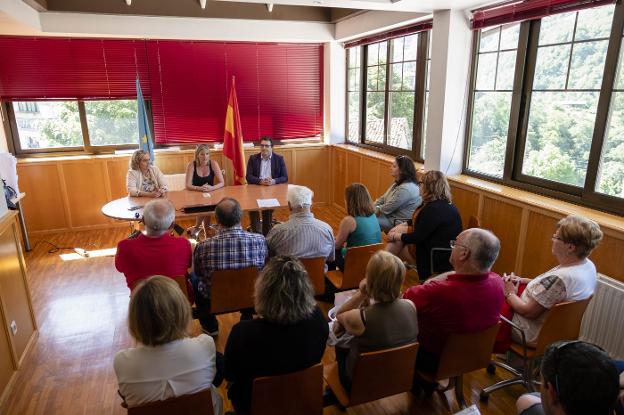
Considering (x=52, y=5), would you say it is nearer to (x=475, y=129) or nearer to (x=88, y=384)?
(x=88, y=384)

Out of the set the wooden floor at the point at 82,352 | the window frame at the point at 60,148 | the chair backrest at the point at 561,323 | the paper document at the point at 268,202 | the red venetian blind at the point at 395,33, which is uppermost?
the red venetian blind at the point at 395,33

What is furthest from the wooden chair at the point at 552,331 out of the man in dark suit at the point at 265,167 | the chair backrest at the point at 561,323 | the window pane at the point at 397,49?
the window pane at the point at 397,49

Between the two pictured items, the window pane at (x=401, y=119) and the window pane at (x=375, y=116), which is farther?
the window pane at (x=375, y=116)

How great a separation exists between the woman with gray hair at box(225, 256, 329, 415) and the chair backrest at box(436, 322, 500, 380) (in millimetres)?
679

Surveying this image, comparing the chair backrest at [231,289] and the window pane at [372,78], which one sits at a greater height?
the window pane at [372,78]

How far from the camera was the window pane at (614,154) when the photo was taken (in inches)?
116

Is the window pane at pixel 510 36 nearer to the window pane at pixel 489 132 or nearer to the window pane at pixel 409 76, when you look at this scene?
the window pane at pixel 489 132

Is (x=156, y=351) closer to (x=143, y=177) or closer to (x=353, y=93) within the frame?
(x=143, y=177)

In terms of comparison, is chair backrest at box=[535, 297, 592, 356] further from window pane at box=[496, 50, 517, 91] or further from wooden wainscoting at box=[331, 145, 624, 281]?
window pane at box=[496, 50, 517, 91]

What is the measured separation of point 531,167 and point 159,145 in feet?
16.7

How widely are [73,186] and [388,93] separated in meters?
4.54

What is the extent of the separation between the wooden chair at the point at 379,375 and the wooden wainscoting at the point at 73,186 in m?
4.90

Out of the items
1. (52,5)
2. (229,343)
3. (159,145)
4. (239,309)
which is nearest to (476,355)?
(229,343)

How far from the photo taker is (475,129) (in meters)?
4.35
